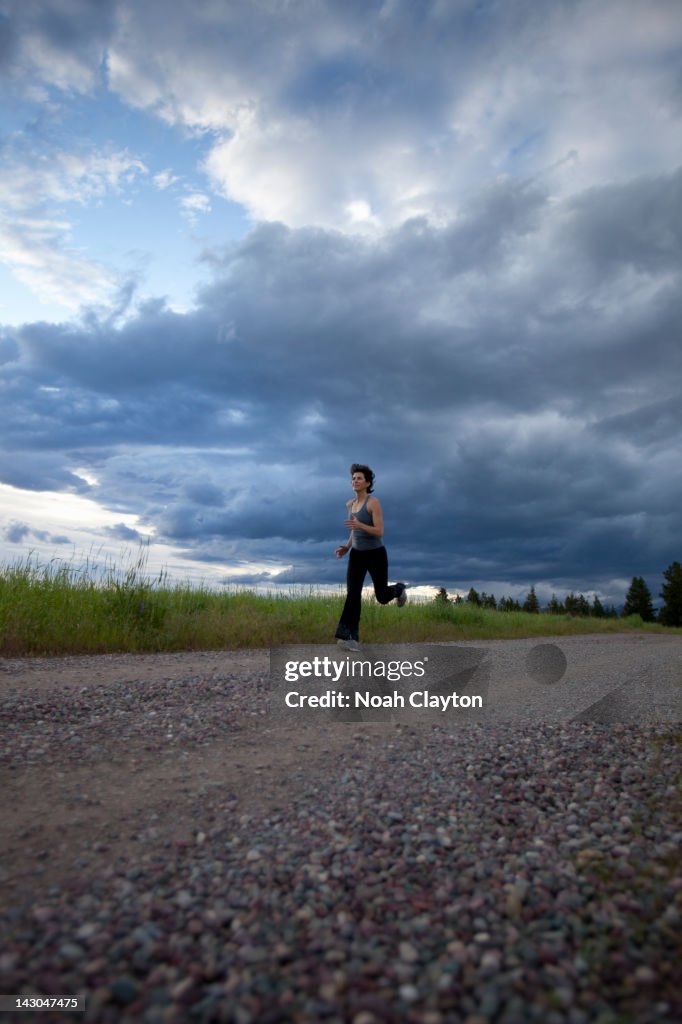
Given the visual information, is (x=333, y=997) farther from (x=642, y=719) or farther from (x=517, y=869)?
(x=642, y=719)

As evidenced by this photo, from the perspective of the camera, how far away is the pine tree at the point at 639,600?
4506 centimetres

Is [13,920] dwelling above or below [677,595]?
below

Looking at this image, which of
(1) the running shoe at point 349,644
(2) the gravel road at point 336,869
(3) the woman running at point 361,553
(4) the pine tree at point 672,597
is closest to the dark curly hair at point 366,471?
(3) the woman running at point 361,553

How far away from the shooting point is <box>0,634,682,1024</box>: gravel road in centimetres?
221

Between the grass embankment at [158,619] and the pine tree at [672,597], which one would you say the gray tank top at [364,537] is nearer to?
the grass embankment at [158,619]

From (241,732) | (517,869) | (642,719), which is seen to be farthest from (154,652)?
(517,869)

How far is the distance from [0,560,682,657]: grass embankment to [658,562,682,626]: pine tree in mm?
34131

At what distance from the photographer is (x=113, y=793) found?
13.5 feet

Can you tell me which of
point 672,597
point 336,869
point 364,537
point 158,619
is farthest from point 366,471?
point 672,597

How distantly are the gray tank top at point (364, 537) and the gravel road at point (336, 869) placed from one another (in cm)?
395

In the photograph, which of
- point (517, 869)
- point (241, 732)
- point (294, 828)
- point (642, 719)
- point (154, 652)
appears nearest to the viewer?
point (517, 869)

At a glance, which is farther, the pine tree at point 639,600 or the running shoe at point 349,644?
the pine tree at point 639,600

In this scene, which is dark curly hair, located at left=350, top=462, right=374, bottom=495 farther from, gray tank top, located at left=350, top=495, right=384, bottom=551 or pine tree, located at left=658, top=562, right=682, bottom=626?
pine tree, located at left=658, top=562, right=682, bottom=626

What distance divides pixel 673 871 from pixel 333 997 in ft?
6.44
